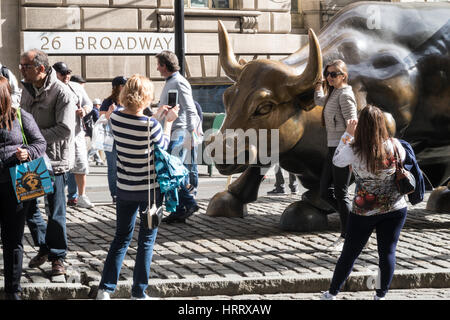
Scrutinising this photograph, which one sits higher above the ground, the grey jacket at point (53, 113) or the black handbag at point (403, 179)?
the grey jacket at point (53, 113)

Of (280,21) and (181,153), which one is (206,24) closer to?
(280,21)

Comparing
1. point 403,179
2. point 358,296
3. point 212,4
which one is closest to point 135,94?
point 403,179

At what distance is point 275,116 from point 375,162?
2.63m

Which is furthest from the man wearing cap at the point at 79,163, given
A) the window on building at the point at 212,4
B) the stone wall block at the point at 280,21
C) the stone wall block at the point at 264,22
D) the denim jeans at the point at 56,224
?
the stone wall block at the point at 280,21

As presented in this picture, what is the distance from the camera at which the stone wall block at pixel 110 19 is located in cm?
1877

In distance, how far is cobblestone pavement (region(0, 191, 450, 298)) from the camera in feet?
22.6

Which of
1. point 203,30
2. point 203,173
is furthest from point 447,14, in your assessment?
point 203,30

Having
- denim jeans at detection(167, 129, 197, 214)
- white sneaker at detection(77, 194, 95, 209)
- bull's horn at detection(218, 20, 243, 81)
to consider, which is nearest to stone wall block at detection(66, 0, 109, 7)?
white sneaker at detection(77, 194, 95, 209)

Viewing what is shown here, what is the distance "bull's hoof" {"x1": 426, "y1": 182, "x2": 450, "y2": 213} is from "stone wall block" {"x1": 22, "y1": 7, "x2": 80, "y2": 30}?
1067 centimetres

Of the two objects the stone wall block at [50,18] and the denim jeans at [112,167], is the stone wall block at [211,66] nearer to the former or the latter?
the stone wall block at [50,18]

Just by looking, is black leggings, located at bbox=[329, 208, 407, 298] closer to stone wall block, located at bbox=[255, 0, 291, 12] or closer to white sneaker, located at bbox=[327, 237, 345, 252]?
white sneaker, located at bbox=[327, 237, 345, 252]

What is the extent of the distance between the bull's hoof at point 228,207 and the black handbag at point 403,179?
156 inches

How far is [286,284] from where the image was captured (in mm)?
6691
